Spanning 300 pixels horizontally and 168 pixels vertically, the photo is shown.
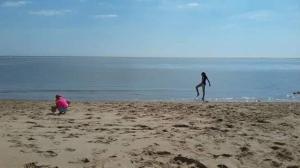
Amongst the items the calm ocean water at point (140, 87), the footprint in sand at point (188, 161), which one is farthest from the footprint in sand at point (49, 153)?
the calm ocean water at point (140, 87)

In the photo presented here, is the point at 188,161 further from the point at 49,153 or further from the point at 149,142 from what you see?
the point at 49,153

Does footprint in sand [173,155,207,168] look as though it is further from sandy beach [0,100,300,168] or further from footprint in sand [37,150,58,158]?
footprint in sand [37,150,58,158]

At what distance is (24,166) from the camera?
22.3 ft

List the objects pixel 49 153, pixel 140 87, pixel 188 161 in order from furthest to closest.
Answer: pixel 140 87 → pixel 49 153 → pixel 188 161

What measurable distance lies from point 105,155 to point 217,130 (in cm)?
359

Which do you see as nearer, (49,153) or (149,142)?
(49,153)

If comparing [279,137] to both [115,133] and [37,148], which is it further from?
[37,148]

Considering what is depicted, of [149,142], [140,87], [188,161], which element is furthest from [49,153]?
[140,87]

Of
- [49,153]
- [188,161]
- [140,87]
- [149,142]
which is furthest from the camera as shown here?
[140,87]

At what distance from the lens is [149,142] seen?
8539mm

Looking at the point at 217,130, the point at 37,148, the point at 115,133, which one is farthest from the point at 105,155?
the point at 217,130

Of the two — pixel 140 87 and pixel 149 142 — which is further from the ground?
pixel 149 142

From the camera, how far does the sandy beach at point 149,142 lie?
723cm

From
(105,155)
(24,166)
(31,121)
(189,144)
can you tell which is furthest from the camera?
(31,121)
